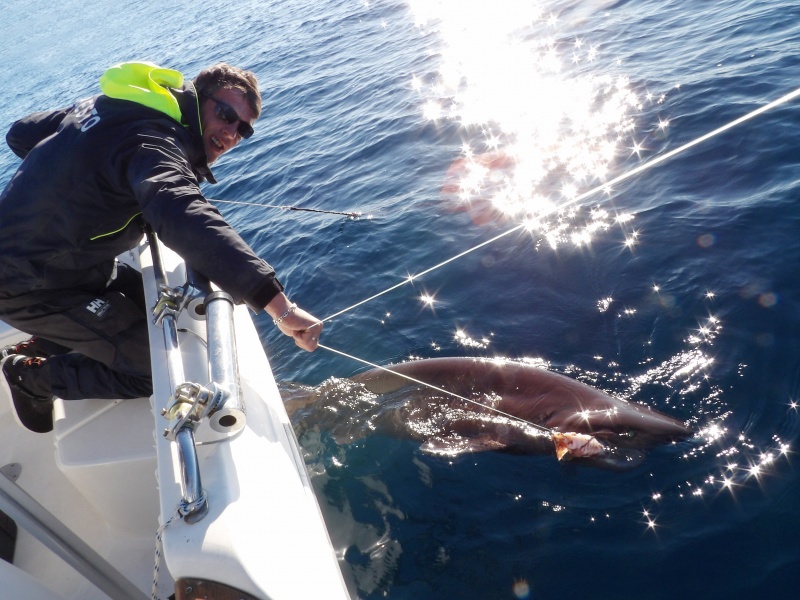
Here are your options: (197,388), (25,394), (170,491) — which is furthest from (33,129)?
(170,491)

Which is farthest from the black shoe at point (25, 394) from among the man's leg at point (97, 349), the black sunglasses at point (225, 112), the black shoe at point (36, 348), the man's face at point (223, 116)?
the black sunglasses at point (225, 112)

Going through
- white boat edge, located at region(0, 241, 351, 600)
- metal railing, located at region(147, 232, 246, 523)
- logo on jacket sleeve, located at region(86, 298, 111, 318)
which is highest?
metal railing, located at region(147, 232, 246, 523)

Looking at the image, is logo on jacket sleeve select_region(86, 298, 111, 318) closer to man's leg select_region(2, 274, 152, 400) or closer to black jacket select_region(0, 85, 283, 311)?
man's leg select_region(2, 274, 152, 400)

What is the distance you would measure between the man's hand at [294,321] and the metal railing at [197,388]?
0.72 feet

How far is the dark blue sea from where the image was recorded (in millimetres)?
3936

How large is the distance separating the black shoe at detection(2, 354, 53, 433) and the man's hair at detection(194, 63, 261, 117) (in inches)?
82.4

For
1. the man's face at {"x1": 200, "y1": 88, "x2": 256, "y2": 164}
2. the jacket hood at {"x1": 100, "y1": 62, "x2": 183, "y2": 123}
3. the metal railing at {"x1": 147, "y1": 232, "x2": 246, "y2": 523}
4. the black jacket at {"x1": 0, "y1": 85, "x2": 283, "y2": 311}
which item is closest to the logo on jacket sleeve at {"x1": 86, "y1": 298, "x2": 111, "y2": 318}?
the black jacket at {"x1": 0, "y1": 85, "x2": 283, "y2": 311}

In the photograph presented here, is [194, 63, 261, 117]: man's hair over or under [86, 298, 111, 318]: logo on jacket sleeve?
over

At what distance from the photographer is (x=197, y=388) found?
2.79 m

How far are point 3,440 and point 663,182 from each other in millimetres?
6693

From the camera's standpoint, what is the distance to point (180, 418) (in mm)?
2627

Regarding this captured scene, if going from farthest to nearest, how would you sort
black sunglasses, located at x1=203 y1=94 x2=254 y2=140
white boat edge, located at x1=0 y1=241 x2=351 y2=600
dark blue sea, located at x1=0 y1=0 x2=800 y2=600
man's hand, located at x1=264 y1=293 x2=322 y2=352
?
dark blue sea, located at x1=0 y1=0 x2=800 y2=600
black sunglasses, located at x1=203 y1=94 x2=254 y2=140
man's hand, located at x1=264 y1=293 x2=322 y2=352
white boat edge, located at x1=0 y1=241 x2=351 y2=600

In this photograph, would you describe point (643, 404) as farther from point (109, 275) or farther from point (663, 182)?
point (109, 275)

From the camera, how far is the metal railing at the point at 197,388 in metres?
2.50
